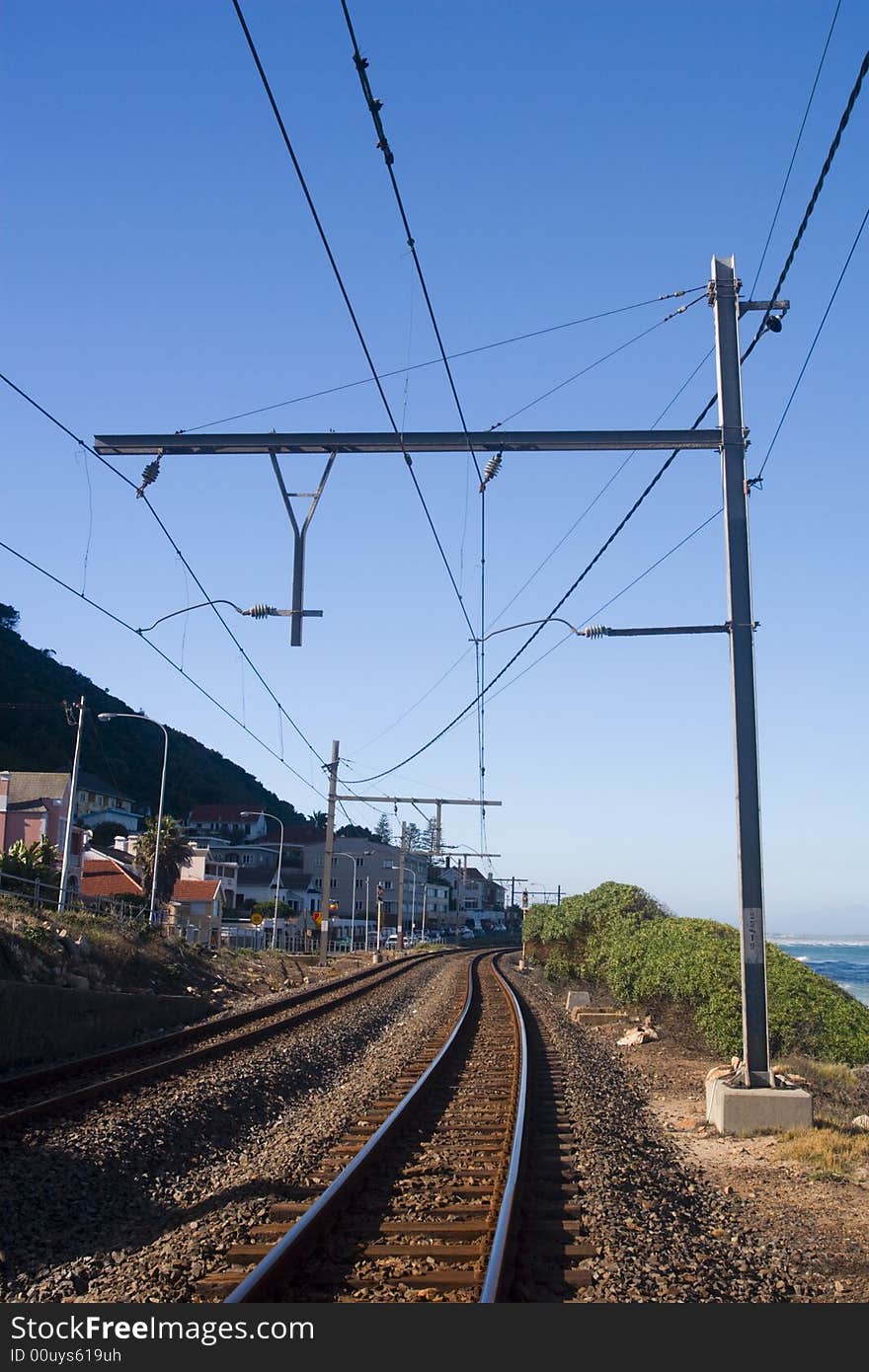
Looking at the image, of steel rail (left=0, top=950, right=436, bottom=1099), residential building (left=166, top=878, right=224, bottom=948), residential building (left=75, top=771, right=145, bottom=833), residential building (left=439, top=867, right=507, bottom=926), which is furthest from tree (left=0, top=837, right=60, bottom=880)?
residential building (left=439, top=867, right=507, bottom=926)

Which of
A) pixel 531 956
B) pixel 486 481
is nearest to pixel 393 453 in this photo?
pixel 486 481

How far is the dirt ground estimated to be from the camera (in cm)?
781

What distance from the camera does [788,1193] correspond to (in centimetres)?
1004

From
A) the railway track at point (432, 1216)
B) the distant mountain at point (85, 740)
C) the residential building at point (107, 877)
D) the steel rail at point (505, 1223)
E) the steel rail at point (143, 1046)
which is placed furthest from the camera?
the distant mountain at point (85, 740)

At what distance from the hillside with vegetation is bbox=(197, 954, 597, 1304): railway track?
5.49m

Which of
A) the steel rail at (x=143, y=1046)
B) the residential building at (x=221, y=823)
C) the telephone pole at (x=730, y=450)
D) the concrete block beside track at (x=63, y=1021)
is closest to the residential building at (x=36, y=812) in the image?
the steel rail at (x=143, y=1046)

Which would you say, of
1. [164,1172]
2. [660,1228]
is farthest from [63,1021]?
[660,1228]

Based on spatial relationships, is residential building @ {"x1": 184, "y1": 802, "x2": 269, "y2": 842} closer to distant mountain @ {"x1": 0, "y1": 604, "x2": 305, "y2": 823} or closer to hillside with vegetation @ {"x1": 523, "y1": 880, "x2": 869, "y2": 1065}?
distant mountain @ {"x1": 0, "y1": 604, "x2": 305, "y2": 823}

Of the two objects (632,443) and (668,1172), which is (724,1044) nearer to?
(668,1172)

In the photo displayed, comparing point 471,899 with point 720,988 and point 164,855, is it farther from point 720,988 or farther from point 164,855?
point 720,988

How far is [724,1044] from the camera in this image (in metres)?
18.4

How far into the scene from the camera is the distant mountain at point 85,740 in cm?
11600

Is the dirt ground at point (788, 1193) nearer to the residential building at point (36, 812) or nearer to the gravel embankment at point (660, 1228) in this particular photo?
the gravel embankment at point (660, 1228)

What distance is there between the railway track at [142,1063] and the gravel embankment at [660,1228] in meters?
5.29
